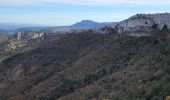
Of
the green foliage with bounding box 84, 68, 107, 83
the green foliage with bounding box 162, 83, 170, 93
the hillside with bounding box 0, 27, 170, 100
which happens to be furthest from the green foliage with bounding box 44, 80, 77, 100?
the green foliage with bounding box 162, 83, 170, 93

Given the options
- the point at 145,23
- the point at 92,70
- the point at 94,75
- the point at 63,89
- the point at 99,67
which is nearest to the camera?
the point at 63,89

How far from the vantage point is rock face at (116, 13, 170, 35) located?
65.9m

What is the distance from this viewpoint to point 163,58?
1826 inches

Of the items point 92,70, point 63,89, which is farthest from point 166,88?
point 92,70

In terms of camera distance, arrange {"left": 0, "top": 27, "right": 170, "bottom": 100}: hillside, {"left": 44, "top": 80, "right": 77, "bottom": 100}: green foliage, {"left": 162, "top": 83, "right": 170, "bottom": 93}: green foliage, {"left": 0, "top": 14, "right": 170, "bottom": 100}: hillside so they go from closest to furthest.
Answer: {"left": 162, "top": 83, "right": 170, "bottom": 93}: green foliage
{"left": 0, "top": 27, "right": 170, "bottom": 100}: hillside
{"left": 0, "top": 14, "right": 170, "bottom": 100}: hillside
{"left": 44, "top": 80, "right": 77, "bottom": 100}: green foliage

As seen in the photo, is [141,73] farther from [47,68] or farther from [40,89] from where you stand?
[47,68]

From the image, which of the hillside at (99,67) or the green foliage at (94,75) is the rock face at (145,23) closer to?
the hillside at (99,67)

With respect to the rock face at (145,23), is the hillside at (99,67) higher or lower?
lower

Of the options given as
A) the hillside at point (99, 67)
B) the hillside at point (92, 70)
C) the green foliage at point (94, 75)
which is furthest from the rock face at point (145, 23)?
the green foliage at point (94, 75)

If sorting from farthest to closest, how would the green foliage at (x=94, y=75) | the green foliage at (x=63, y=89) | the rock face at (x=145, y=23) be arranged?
the rock face at (x=145, y=23) < the green foliage at (x=94, y=75) < the green foliage at (x=63, y=89)

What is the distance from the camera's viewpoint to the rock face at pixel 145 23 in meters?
65.9

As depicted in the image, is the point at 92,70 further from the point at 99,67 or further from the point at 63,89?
the point at 63,89

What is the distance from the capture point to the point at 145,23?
226 ft

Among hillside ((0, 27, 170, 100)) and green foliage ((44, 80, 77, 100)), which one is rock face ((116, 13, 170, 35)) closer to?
hillside ((0, 27, 170, 100))
